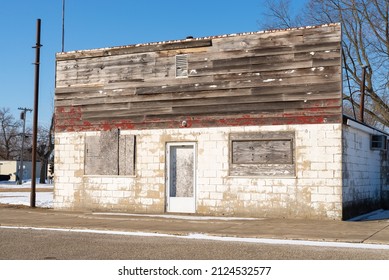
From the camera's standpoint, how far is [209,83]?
54.7 ft

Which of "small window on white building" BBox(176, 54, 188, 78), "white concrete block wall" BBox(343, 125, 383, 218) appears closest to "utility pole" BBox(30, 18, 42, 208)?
"small window on white building" BBox(176, 54, 188, 78)

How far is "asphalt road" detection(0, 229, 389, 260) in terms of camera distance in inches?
337

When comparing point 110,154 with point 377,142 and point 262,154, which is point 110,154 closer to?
point 262,154

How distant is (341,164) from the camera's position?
14719 mm

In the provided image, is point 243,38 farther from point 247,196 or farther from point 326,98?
point 247,196

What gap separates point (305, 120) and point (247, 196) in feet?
9.50

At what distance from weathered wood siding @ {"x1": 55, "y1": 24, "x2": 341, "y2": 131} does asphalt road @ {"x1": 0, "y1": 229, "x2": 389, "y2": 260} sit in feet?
20.6

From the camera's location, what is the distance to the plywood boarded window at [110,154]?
17688 millimetres

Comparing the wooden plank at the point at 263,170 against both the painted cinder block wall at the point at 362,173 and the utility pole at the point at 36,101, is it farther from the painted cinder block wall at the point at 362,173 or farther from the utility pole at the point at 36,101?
the utility pole at the point at 36,101

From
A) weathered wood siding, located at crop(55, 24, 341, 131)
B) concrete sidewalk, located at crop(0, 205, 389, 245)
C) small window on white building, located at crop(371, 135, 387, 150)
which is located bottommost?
concrete sidewalk, located at crop(0, 205, 389, 245)

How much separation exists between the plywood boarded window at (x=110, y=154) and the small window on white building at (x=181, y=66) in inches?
105

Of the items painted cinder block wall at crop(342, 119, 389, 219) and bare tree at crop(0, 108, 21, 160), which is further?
bare tree at crop(0, 108, 21, 160)

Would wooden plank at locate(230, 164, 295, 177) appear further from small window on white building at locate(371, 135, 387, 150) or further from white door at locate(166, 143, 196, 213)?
small window on white building at locate(371, 135, 387, 150)
